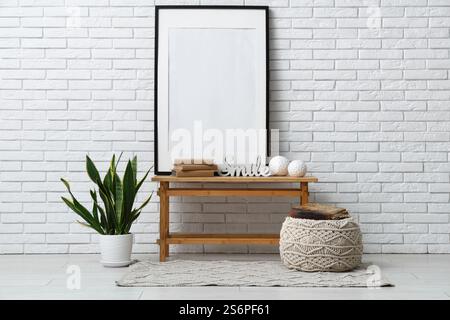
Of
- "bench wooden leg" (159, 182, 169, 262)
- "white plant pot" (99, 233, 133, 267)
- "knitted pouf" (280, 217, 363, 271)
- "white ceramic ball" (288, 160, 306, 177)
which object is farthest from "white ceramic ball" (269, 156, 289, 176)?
"white plant pot" (99, 233, 133, 267)

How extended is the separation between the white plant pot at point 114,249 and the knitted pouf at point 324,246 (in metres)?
0.97

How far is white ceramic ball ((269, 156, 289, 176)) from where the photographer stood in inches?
144

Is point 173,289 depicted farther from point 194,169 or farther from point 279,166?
point 279,166

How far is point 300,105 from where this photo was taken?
400 cm

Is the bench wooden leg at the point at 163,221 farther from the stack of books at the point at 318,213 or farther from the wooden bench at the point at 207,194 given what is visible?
the stack of books at the point at 318,213

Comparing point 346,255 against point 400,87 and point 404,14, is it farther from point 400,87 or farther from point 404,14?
point 404,14

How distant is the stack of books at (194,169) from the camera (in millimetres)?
3588

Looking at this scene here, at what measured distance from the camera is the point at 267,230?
400cm

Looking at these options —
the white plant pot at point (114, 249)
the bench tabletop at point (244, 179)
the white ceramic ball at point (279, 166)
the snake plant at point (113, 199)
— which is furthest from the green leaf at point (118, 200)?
the white ceramic ball at point (279, 166)

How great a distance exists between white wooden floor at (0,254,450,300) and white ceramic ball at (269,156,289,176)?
0.78m

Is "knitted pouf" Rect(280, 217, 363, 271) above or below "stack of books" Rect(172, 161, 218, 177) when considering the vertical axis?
below

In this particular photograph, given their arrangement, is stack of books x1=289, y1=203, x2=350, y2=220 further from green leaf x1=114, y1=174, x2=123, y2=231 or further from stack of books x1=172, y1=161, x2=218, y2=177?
green leaf x1=114, y1=174, x2=123, y2=231

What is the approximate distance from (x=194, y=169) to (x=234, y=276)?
0.82 m

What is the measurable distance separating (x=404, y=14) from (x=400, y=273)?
183 centimetres
